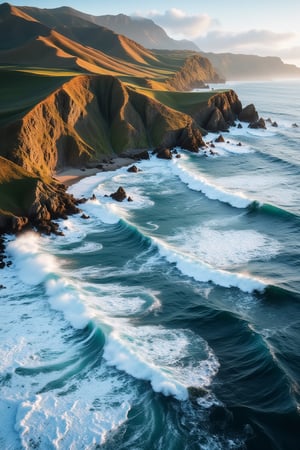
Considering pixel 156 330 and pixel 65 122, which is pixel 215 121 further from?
pixel 156 330

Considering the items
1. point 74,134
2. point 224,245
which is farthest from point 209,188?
point 74,134

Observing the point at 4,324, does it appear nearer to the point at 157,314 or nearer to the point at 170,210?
the point at 157,314

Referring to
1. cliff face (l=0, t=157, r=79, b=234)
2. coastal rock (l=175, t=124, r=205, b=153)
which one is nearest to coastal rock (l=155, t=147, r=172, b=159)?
coastal rock (l=175, t=124, r=205, b=153)

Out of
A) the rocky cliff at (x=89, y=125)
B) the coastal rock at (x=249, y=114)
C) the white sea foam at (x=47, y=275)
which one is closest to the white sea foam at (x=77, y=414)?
the white sea foam at (x=47, y=275)

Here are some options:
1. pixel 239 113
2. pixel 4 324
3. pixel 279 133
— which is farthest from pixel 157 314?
pixel 239 113

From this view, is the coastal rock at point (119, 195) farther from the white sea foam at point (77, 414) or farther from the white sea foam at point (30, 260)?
the white sea foam at point (77, 414)

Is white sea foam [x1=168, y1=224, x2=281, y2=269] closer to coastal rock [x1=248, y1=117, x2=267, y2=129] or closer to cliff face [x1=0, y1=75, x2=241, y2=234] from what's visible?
Result: cliff face [x1=0, y1=75, x2=241, y2=234]
